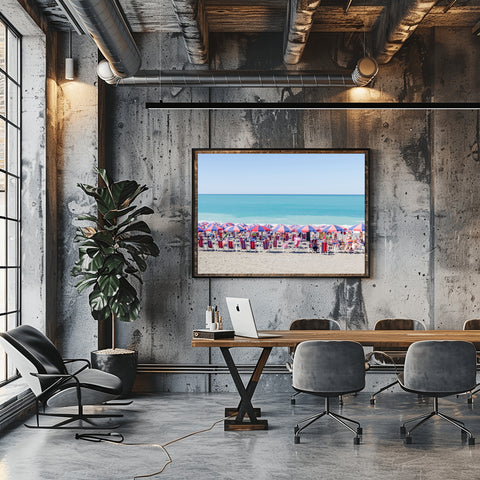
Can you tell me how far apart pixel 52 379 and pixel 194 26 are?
365cm

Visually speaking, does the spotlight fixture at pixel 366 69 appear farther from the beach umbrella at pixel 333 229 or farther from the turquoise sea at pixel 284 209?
the beach umbrella at pixel 333 229

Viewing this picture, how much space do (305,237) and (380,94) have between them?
6.53ft

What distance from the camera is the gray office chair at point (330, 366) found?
15.8 ft

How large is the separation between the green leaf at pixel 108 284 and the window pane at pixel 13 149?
58.4 inches

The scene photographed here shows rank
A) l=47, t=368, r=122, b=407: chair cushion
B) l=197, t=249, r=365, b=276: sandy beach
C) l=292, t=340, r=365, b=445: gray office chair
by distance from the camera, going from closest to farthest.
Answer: l=292, t=340, r=365, b=445: gray office chair
l=47, t=368, r=122, b=407: chair cushion
l=197, t=249, r=365, b=276: sandy beach

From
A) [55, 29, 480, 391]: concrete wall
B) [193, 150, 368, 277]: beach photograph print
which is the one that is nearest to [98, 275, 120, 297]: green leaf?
[55, 29, 480, 391]: concrete wall

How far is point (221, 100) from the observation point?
7480 millimetres

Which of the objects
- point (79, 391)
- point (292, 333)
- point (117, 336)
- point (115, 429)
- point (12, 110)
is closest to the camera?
point (79, 391)

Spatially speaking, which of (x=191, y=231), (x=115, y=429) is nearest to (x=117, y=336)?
(x=191, y=231)

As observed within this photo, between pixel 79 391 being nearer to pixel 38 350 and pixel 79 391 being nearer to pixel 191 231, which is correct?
pixel 38 350

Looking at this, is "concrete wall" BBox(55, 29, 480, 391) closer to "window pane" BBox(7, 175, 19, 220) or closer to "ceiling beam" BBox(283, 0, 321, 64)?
"ceiling beam" BBox(283, 0, 321, 64)

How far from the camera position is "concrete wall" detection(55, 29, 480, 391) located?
7391 mm

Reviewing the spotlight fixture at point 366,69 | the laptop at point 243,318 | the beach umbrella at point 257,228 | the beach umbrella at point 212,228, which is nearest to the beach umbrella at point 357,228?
the beach umbrella at point 257,228

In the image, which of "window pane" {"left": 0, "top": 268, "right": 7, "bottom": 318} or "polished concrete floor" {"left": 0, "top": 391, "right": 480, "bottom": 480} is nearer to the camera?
"polished concrete floor" {"left": 0, "top": 391, "right": 480, "bottom": 480}
